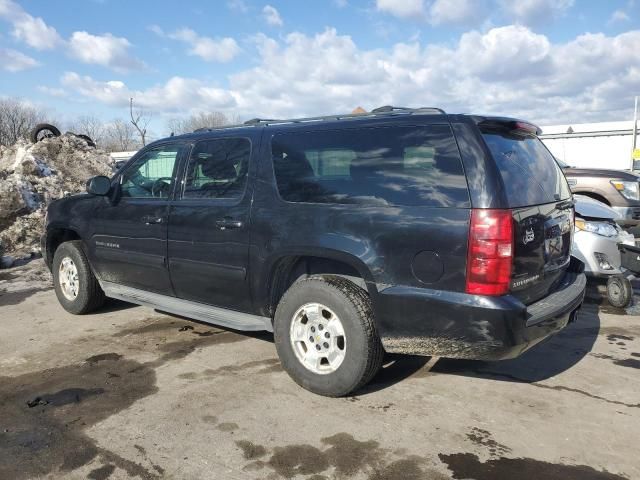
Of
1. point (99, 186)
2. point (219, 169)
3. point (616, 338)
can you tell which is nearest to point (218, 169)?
point (219, 169)

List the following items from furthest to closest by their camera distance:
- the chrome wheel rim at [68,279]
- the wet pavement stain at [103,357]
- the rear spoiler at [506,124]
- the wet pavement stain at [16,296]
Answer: the wet pavement stain at [16,296] < the chrome wheel rim at [68,279] < the wet pavement stain at [103,357] < the rear spoiler at [506,124]

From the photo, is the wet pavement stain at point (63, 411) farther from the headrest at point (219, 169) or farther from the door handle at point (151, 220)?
the headrest at point (219, 169)

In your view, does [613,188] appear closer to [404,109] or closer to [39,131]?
[404,109]

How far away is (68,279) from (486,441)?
4.64m

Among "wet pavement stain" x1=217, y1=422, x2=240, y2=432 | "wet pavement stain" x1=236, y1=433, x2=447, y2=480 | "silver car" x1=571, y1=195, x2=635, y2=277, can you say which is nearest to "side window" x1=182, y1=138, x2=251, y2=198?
"wet pavement stain" x1=217, y1=422, x2=240, y2=432

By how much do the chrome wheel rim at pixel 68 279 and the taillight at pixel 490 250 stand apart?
431 centimetres

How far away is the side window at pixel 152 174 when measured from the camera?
15.4ft

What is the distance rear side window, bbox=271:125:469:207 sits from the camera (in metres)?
3.15

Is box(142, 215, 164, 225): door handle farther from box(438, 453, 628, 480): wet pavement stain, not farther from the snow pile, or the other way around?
the snow pile

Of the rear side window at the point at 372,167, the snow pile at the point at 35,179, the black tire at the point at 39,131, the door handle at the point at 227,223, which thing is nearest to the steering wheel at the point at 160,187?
the door handle at the point at 227,223

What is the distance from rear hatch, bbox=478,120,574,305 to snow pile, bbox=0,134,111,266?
8032 millimetres

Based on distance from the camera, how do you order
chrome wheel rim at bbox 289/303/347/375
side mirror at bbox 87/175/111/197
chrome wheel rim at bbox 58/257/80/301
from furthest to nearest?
chrome wheel rim at bbox 58/257/80/301, side mirror at bbox 87/175/111/197, chrome wheel rim at bbox 289/303/347/375

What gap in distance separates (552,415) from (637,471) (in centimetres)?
64

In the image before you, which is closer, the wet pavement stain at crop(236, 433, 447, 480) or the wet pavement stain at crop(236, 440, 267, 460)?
the wet pavement stain at crop(236, 433, 447, 480)
